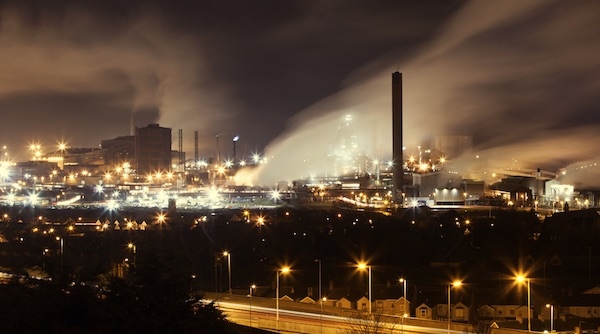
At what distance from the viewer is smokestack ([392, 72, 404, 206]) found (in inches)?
760

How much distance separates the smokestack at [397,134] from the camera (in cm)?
1931

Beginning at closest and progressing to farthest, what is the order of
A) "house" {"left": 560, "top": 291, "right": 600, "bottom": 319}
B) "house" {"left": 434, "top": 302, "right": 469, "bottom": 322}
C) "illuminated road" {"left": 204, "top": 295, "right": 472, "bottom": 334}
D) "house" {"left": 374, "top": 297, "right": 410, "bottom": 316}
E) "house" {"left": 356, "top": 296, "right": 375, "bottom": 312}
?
"illuminated road" {"left": 204, "top": 295, "right": 472, "bottom": 334}, "house" {"left": 560, "top": 291, "right": 600, "bottom": 319}, "house" {"left": 434, "top": 302, "right": 469, "bottom": 322}, "house" {"left": 374, "top": 297, "right": 410, "bottom": 316}, "house" {"left": 356, "top": 296, "right": 375, "bottom": 312}

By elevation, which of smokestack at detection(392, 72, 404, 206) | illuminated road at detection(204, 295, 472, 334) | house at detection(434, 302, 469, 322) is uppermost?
smokestack at detection(392, 72, 404, 206)

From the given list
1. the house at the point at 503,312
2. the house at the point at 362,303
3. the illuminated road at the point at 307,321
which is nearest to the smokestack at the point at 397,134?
the house at the point at 362,303

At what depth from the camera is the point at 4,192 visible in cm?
2650

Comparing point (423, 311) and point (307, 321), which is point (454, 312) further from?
point (307, 321)

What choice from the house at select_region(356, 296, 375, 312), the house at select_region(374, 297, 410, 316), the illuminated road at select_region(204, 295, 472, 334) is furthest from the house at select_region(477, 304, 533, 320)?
the illuminated road at select_region(204, 295, 472, 334)

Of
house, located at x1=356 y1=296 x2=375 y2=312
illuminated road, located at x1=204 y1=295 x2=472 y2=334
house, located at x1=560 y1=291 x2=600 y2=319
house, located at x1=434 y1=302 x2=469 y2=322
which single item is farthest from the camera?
house, located at x1=356 y1=296 x2=375 y2=312

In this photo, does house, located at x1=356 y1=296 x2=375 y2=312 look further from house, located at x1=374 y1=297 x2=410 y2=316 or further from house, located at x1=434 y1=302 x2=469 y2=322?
→ house, located at x1=434 y1=302 x2=469 y2=322

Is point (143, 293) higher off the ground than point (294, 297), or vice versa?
point (143, 293)

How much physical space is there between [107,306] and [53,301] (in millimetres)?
348

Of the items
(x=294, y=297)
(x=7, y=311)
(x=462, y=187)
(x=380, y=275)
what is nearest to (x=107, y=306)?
(x=7, y=311)

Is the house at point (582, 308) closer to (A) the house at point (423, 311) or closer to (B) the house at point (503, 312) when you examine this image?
(B) the house at point (503, 312)

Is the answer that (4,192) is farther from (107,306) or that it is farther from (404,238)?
(107,306)
